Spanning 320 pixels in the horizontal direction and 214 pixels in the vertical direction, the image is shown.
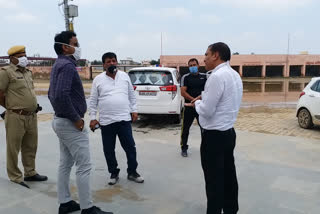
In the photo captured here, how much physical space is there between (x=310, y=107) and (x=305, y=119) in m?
0.38

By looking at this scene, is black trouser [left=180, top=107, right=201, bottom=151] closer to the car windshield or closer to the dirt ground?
the dirt ground

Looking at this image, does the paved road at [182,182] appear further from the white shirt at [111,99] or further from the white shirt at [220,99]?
the white shirt at [220,99]

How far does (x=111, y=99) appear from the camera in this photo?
158 inches

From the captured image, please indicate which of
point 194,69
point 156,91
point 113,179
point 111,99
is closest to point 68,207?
point 113,179

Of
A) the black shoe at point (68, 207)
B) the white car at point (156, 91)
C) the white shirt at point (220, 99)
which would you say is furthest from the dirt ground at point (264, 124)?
the white shirt at point (220, 99)

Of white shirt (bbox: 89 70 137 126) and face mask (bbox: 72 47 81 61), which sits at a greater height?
face mask (bbox: 72 47 81 61)

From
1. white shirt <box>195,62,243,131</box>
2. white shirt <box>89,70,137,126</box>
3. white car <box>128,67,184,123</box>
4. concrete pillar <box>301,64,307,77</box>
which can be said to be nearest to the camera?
white shirt <box>195,62,243,131</box>

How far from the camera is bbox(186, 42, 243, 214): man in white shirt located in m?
2.71

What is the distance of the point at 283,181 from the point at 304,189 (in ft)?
1.08

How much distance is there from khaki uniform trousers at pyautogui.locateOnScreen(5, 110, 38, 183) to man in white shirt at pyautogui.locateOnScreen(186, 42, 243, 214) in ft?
8.16

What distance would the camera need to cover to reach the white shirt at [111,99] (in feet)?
13.2

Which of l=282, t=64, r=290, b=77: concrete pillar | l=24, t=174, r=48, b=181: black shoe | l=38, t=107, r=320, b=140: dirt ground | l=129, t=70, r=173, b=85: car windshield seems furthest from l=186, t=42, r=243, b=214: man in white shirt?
l=282, t=64, r=290, b=77: concrete pillar

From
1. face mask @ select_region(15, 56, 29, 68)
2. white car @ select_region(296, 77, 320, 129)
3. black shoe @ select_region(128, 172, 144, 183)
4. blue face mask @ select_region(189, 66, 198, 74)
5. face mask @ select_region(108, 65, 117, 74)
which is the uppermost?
face mask @ select_region(15, 56, 29, 68)

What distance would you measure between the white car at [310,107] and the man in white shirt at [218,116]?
18.8 feet
